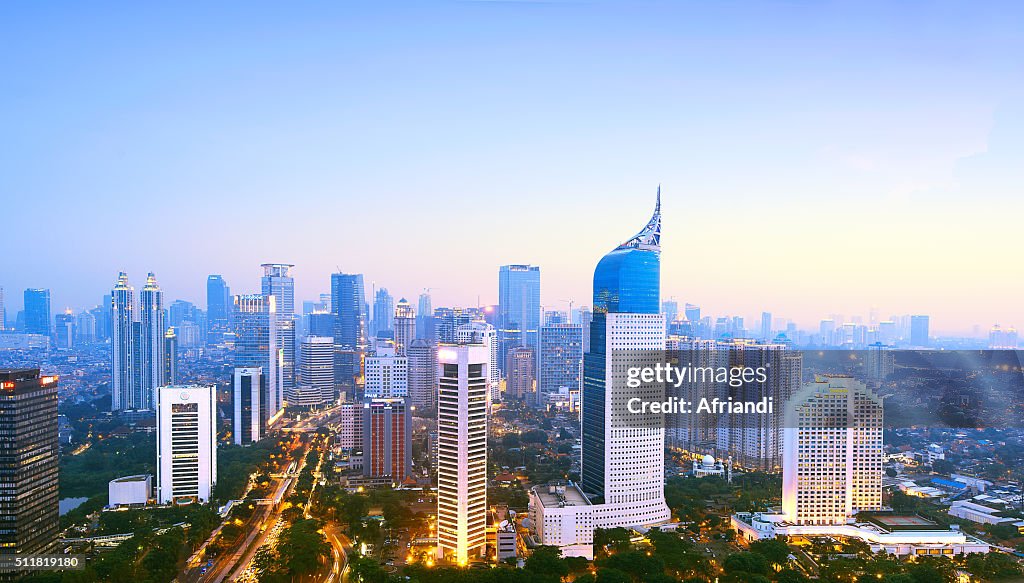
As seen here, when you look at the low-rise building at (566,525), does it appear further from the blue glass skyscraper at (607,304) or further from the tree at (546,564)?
the blue glass skyscraper at (607,304)

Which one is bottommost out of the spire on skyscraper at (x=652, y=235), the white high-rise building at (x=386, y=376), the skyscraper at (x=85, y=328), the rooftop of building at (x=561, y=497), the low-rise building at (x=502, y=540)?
the low-rise building at (x=502, y=540)

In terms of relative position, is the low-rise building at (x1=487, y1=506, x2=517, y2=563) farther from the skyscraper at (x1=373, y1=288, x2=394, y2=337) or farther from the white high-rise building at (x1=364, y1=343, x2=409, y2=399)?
the skyscraper at (x1=373, y1=288, x2=394, y2=337)

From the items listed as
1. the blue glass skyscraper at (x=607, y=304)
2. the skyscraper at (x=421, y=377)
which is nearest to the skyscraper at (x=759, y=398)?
the blue glass skyscraper at (x=607, y=304)

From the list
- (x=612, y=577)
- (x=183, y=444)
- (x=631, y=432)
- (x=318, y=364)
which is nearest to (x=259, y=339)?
(x=318, y=364)

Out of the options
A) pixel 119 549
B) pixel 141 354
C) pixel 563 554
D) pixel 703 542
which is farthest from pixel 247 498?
pixel 141 354

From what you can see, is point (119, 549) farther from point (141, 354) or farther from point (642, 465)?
point (141, 354)

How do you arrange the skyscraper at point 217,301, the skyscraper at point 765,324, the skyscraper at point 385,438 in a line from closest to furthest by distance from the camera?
the skyscraper at point 385,438, the skyscraper at point 765,324, the skyscraper at point 217,301
